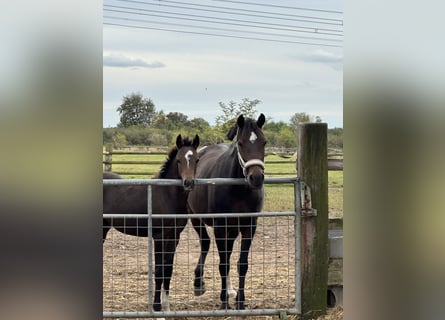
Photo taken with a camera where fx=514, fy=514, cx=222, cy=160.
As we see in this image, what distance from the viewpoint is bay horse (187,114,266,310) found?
8.88 feet

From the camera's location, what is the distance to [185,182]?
8.48 ft

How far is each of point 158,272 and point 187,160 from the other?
2.20 ft

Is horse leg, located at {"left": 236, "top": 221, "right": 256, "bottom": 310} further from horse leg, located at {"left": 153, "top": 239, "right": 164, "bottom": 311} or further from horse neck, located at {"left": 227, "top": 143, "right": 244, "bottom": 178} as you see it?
horse leg, located at {"left": 153, "top": 239, "right": 164, "bottom": 311}

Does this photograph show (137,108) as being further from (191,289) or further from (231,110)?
(231,110)

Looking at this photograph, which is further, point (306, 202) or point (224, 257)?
point (224, 257)

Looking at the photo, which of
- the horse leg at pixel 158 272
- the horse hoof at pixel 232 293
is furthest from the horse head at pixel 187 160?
the horse hoof at pixel 232 293

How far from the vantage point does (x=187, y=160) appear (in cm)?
276

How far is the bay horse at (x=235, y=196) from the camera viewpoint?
2707mm

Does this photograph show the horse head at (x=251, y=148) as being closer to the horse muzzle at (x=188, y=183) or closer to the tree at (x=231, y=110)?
the horse muzzle at (x=188, y=183)

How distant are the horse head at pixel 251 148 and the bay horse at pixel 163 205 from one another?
25 centimetres

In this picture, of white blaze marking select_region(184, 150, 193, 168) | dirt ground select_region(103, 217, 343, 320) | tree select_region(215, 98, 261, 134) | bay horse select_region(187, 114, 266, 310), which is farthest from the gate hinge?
tree select_region(215, 98, 261, 134)

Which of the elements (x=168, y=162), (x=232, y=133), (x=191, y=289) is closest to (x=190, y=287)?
(x=191, y=289)
